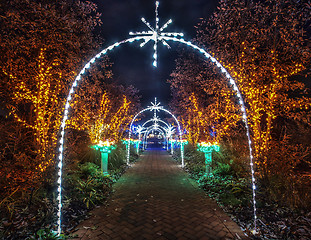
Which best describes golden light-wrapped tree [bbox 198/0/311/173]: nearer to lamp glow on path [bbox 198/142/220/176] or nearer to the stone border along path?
the stone border along path

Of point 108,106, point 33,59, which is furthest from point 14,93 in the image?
point 108,106

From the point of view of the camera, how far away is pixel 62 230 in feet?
13.2

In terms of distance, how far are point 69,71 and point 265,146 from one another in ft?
24.5

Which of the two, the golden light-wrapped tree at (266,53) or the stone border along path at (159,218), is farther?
the golden light-wrapped tree at (266,53)

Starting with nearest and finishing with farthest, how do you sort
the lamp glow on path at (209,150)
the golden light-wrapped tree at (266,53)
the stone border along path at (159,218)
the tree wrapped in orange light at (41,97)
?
the stone border along path at (159,218), the tree wrapped in orange light at (41,97), the golden light-wrapped tree at (266,53), the lamp glow on path at (209,150)

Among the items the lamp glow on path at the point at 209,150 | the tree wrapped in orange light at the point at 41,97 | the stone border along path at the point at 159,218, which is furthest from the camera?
the lamp glow on path at the point at 209,150

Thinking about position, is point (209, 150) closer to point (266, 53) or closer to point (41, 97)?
point (266, 53)

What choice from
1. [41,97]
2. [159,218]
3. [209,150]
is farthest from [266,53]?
[41,97]

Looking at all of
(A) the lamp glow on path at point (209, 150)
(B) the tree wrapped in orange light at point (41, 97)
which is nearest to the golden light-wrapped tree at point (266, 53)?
(A) the lamp glow on path at point (209, 150)

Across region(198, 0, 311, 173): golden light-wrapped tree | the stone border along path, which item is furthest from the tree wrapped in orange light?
region(198, 0, 311, 173): golden light-wrapped tree

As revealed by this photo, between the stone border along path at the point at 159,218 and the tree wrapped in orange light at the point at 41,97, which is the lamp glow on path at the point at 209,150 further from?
the tree wrapped in orange light at the point at 41,97

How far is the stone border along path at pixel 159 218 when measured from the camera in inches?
153

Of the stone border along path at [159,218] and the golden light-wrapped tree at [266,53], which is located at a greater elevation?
the golden light-wrapped tree at [266,53]

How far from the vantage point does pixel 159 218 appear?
4.68 metres
